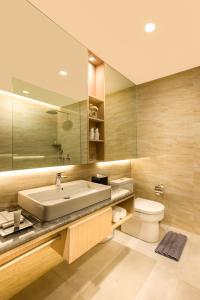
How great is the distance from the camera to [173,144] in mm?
2418

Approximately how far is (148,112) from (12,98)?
2046 mm

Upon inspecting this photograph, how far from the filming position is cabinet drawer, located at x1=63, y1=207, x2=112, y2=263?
1161 millimetres

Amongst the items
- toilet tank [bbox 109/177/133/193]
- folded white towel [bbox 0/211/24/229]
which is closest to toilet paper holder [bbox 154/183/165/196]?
toilet tank [bbox 109/177/133/193]

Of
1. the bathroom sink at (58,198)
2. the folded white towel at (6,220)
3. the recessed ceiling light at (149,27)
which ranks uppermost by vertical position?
the recessed ceiling light at (149,27)

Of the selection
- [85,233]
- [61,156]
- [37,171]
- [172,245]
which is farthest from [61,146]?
[172,245]

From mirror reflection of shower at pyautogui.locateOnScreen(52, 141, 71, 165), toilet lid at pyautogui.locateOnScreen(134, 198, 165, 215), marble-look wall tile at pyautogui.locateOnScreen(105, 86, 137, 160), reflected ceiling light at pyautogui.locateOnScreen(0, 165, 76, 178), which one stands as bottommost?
toilet lid at pyautogui.locateOnScreen(134, 198, 165, 215)

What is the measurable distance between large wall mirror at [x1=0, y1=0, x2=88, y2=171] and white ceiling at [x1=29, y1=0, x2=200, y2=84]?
162mm

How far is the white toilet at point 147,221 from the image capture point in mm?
2070

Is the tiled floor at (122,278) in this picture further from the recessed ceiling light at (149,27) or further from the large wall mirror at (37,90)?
the recessed ceiling light at (149,27)

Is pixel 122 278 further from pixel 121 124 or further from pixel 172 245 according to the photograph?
pixel 121 124

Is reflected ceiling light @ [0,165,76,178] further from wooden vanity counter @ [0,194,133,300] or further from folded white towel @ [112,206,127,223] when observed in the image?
folded white towel @ [112,206,127,223]

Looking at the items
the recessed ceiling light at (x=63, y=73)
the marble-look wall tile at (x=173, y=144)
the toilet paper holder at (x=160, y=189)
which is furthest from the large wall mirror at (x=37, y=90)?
the toilet paper holder at (x=160, y=189)

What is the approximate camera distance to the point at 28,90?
142 cm

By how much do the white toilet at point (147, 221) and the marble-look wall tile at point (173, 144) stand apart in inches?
17.9
